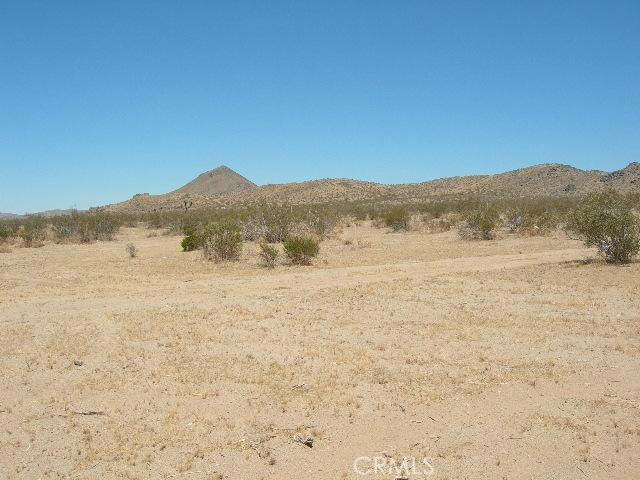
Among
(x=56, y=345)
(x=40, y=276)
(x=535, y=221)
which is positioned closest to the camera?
(x=56, y=345)

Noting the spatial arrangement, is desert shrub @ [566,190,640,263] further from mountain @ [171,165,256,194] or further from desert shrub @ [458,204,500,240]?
mountain @ [171,165,256,194]

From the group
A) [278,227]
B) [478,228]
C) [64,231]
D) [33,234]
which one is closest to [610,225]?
[478,228]

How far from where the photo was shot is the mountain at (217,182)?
388 feet

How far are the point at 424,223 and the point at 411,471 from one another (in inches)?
1336

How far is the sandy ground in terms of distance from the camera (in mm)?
5852

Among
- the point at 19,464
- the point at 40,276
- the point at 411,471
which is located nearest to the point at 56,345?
the point at 19,464

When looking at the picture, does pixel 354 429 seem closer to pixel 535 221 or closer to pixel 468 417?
pixel 468 417

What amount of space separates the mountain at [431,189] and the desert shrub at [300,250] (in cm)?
4883

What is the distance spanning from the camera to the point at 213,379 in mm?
8047

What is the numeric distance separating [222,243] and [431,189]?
65994 mm

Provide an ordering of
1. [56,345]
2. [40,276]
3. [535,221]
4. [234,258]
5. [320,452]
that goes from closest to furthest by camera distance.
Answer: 1. [320,452]
2. [56,345]
3. [40,276]
4. [234,258]
5. [535,221]

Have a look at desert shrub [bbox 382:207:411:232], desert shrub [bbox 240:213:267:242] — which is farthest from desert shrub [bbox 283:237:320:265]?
desert shrub [bbox 382:207:411:232]

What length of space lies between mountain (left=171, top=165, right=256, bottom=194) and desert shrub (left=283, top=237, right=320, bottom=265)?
318 ft

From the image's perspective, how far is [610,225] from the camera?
16.4 meters
